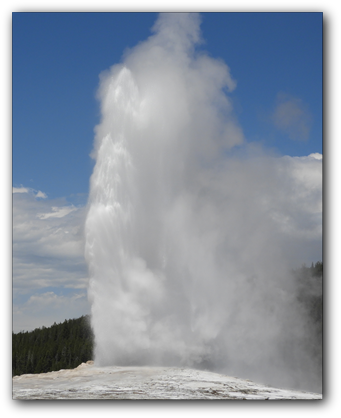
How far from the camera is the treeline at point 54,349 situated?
74438mm

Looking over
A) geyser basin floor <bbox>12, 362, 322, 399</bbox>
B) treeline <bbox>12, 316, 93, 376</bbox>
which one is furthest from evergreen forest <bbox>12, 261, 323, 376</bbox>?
geyser basin floor <bbox>12, 362, 322, 399</bbox>

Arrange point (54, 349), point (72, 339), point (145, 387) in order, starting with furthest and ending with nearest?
point (72, 339), point (54, 349), point (145, 387)

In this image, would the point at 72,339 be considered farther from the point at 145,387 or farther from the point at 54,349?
the point at 145,387

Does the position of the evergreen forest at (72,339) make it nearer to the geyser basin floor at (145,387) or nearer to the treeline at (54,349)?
the treeline at (54,349)

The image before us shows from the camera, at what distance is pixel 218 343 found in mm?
32562

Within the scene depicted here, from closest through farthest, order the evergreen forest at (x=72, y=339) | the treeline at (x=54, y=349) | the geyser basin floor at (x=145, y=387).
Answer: the geyser basin floor at (x=145, y=387)
the evergreen forest at (x=72, y=339)
the treeline at (x=54, y=349)

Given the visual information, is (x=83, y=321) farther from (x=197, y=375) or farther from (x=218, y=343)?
(x=197, y=375)

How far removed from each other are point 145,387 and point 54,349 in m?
68.0

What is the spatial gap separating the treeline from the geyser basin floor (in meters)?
48.8

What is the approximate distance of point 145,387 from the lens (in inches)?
702

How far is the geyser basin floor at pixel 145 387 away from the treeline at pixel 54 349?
160 ft

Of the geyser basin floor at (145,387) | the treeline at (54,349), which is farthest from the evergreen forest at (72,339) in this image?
the geyser basin floor at (145,387)

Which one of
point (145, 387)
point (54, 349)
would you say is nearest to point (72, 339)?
point (54, 349)
